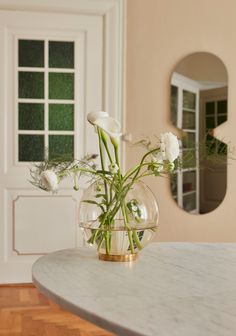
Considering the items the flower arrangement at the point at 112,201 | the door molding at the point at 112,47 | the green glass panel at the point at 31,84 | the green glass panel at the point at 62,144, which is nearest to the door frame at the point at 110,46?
the door molding at the point at 112,47

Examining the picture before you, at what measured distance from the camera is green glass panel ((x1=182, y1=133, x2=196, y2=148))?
3.91 metres

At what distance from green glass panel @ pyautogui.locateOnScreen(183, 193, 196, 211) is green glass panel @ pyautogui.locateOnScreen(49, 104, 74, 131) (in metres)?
1.05

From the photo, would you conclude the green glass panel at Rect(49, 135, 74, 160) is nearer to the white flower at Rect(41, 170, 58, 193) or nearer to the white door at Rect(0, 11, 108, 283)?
the white door at Rect(0, 11, 108, 283)

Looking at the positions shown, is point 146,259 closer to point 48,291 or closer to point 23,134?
point 48,291

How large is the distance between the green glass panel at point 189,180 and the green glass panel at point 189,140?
0.21 meters

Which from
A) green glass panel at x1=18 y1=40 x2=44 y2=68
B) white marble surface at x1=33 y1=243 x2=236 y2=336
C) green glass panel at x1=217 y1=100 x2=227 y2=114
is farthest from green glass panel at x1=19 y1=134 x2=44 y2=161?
white marble surface at x1=33 y1=243 x2=236 y2=336

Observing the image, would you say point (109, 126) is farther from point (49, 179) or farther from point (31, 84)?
point (31, 84)

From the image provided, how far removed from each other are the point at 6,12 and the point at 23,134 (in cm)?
91

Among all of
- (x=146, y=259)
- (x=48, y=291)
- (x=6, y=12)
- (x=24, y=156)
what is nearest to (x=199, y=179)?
(x=24, y=156)

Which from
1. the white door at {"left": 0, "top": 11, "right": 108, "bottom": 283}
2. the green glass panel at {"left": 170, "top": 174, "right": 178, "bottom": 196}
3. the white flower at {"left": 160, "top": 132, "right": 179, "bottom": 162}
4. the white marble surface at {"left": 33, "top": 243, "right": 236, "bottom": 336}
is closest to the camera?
the white marble surface at {"left": 33, "top": 243, "right": 236, "bottom": 336}

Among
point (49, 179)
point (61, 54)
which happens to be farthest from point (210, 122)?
point (49, 179)

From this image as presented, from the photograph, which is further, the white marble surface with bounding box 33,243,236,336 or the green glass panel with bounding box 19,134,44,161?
the green glass panel with bounding box 19,134,44,161

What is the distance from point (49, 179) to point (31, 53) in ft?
8.44

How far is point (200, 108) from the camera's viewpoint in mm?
3920
